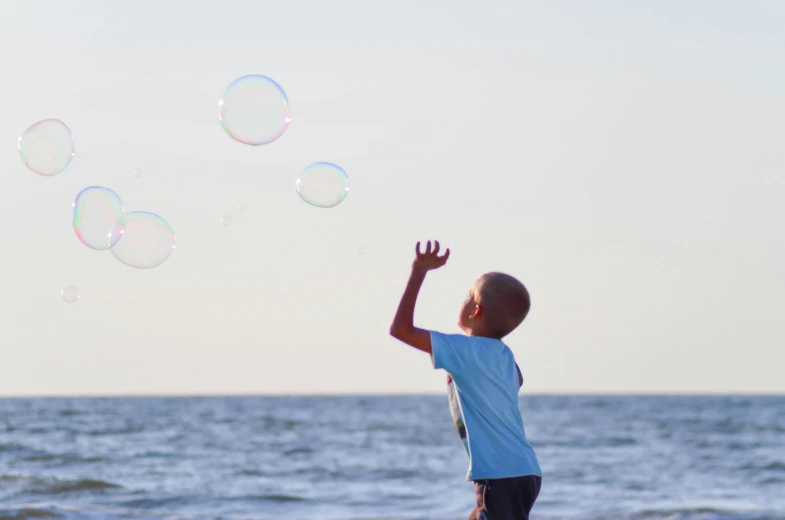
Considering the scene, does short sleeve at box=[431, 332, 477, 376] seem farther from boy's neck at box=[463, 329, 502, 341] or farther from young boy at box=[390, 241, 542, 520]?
boy's neck at box=[463, 329, 502, 341]

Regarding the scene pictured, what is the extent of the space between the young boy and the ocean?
24.9 ft

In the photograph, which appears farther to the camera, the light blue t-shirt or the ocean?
the ocean

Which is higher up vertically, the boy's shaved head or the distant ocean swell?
the boy's shaved head

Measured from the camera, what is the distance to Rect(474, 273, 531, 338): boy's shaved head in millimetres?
4477

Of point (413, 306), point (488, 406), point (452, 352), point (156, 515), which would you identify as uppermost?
point (413, 306)

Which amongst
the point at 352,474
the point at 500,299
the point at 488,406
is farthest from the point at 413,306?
the point at 352,474

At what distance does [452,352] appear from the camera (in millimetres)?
4387

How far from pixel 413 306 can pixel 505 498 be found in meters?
0.87

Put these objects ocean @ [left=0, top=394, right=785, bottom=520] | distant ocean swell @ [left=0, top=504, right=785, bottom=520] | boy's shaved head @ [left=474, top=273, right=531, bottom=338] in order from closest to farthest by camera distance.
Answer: boy's shaved head @ [left=474, top=273, right=531, bottom=338] < distant ocean swell @ [left=0, top=504, right=785, bottom=520] < ocean @ [left=0, top=394, right=785, bottom=520]

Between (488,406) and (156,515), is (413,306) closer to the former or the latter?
(488,406)

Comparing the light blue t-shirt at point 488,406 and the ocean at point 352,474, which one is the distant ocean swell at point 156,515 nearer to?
the ocean at point 352,474

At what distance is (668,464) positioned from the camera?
69.2ft

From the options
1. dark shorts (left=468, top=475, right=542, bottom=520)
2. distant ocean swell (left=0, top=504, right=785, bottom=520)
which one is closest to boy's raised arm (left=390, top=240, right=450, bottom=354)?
dark shorts (left=468, top=475, right=542, bottom=520)

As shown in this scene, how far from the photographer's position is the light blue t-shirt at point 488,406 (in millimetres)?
4422
